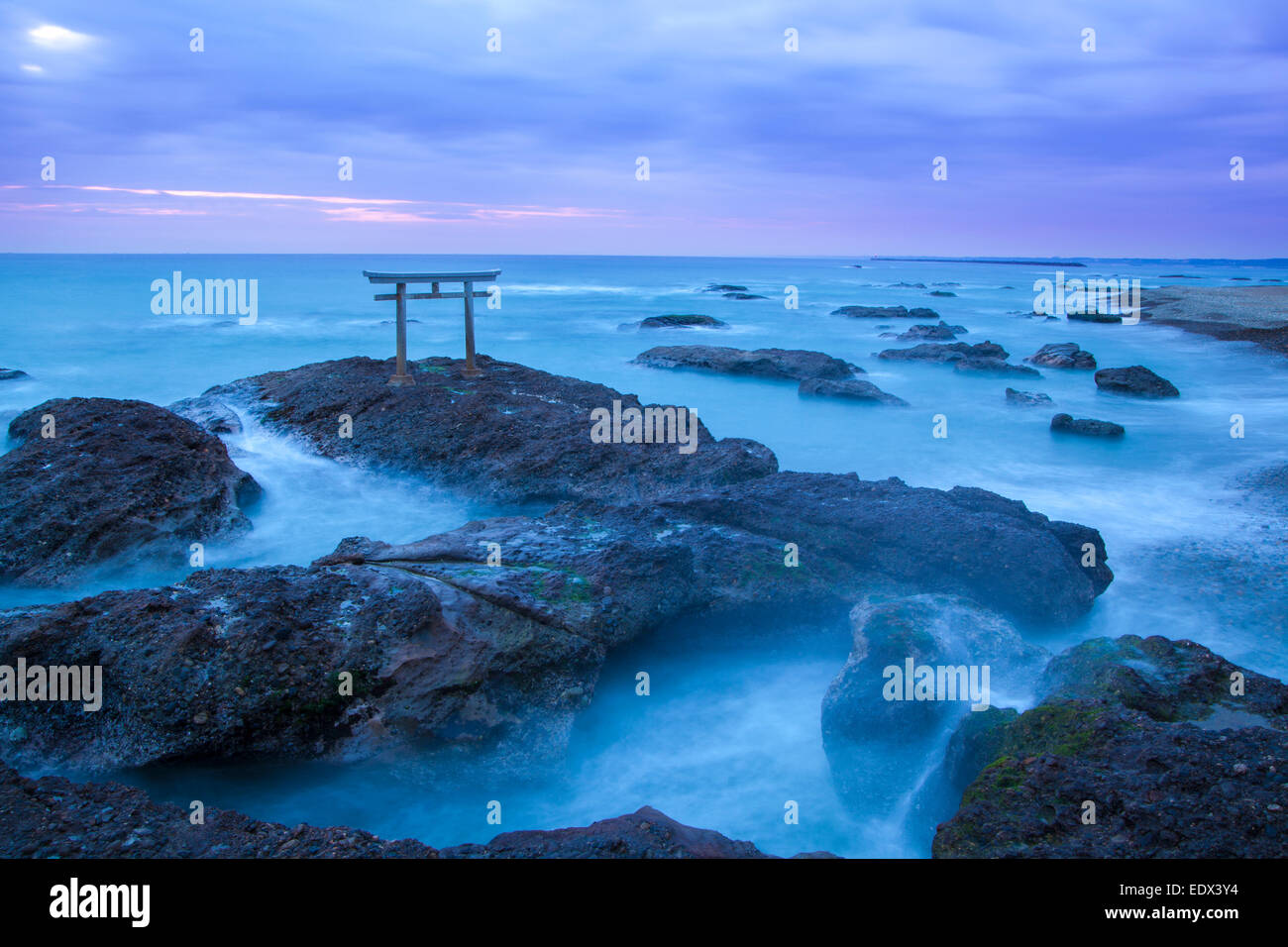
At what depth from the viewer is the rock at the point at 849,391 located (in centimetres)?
1930

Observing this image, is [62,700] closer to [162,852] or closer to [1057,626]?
[162,852]

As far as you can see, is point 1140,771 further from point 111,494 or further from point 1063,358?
point 1063,358

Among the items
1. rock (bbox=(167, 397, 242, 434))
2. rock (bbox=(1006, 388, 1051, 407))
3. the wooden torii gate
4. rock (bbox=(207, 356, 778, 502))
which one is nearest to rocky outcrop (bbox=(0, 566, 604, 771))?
rock (bbox=(207, 356, 778, 502))

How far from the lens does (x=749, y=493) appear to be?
884 cm

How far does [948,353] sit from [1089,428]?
442 inches

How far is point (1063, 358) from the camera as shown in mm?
25719

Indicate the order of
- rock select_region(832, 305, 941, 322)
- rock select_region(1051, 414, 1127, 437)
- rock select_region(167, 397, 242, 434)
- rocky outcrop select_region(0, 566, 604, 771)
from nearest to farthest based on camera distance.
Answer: rocky outcrop select_region(0, 566, 604, 771) < rock select_region(167, 397, 242, 434) < rock select_region(1051, 414, 1127, 437) < rock select_region(832, 305, 941, 322)

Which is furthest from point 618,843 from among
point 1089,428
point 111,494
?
point 1089,428

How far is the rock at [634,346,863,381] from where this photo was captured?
72.3 feet

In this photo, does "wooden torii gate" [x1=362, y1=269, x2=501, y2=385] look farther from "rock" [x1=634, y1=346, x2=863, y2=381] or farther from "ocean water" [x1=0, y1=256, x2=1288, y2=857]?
"rock" [x1=634, y1=346, x2=863, y2=381]

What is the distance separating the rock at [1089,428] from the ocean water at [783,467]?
45 centimetres

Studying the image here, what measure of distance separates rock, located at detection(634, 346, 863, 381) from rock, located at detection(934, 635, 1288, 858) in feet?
55.4
